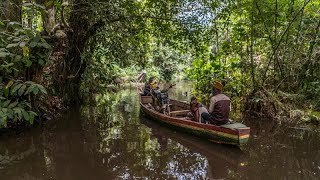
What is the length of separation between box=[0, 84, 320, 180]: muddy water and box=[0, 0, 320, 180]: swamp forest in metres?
0.02

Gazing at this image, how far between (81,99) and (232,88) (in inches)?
236

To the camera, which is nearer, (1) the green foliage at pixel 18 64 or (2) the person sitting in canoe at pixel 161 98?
(1) the green foliage at pixel 18 64

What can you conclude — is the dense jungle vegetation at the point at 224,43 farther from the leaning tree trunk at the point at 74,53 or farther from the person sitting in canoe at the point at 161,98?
the person sitting in canoe at the point at 161,98

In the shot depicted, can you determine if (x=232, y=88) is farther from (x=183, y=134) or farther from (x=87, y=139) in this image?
(x=87, y=139)

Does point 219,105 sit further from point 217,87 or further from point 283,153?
point 283,153

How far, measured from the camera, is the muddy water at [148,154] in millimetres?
5648

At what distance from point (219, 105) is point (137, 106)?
24.8 feet

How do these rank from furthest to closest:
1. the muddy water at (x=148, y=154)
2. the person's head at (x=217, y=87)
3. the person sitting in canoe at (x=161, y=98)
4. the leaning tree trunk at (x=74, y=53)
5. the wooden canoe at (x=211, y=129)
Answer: the leaning tree trunk at (x=74, y=53), the person sitting in canoe at (x=161, y=98), the person's head at (x=217, y=87), the wooden canoe at (x=211, y=129), the muddy water at (x=148, y=154)

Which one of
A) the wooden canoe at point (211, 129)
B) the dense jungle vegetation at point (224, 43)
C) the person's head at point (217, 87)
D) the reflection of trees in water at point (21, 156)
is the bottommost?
the reflection of trees in water at point (21, 156)

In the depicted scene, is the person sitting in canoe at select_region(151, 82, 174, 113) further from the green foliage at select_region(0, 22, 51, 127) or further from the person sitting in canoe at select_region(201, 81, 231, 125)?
the green foliage at select_region(0, 22, 51, 127)

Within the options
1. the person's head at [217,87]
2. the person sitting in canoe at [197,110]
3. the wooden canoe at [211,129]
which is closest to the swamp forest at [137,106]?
the wooden canoe at [211,129]

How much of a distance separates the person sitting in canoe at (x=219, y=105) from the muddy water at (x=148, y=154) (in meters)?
0.60

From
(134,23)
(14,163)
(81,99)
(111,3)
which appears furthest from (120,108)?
(14,163)

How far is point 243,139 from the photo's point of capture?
6734mm
